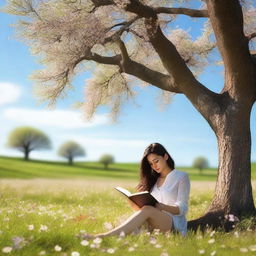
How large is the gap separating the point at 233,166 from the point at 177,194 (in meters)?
2.68

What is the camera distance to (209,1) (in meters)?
9.77

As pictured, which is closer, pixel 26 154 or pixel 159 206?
pixel 159 206

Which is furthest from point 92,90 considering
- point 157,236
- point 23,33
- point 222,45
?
point 157,236

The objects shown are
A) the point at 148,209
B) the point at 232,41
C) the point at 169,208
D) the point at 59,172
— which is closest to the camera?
the point at 148,209

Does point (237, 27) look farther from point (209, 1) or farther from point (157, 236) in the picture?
point (157, 236)

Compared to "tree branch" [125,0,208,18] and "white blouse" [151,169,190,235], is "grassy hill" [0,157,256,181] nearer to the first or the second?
"tree branch" [125,0,208,18]

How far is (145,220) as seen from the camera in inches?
281

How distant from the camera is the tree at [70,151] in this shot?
64.5 meters

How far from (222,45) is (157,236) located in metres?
4.73

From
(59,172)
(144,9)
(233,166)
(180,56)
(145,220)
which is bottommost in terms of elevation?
(59,172)

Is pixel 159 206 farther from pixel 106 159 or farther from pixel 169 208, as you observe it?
pixel 106 159

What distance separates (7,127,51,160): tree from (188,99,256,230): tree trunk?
54113mm

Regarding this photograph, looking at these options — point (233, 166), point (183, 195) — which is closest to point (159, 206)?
point (183, 195)

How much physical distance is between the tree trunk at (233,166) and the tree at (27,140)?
2130 inches
